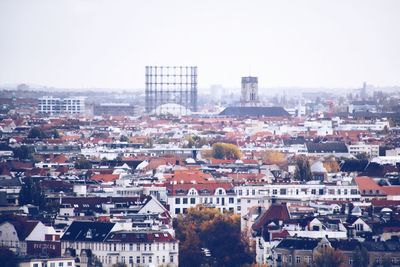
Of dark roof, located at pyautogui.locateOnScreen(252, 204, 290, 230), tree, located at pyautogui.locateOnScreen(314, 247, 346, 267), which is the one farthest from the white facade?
tree, located at pyautogui.locateOnScreen(314, 247, 346, 267)

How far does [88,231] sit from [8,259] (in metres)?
4.01

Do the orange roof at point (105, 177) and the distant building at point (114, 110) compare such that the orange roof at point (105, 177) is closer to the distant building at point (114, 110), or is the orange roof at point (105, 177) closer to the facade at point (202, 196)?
the facade at point (202, 196)

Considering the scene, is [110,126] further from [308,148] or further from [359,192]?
[359,192]

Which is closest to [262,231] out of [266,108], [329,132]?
[329,132]

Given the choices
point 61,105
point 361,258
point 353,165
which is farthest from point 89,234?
point 61,105

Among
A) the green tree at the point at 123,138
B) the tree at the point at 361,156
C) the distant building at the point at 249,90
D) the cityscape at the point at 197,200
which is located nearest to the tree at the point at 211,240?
the cityscape at the point at 197,200

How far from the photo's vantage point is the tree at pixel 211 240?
4628 centimetres

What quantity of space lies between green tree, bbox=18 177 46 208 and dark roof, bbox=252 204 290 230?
717 centimetres

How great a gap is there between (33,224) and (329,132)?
218ft

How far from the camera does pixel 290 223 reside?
162 feet

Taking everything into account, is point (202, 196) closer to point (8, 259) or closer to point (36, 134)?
point (8, 259)

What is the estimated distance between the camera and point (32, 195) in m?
58.1

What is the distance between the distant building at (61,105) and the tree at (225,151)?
72.2m

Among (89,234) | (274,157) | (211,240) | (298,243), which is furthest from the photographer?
(274,157)
